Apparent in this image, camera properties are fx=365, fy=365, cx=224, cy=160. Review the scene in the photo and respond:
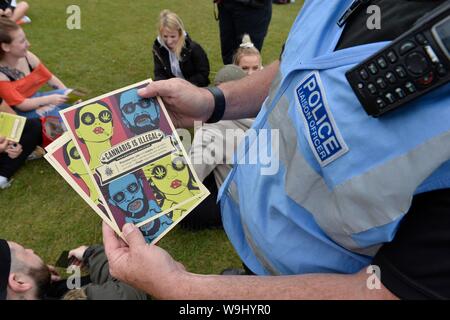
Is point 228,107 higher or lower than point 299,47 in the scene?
lower

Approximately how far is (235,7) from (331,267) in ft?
11.5

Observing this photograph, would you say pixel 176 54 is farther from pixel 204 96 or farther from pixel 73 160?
pixel 73 160

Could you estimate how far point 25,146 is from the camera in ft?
10.5

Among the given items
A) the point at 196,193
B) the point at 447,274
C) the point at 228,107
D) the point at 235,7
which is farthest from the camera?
the point at 235,7

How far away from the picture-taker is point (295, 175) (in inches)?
32.4

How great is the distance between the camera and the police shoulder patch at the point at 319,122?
72cm

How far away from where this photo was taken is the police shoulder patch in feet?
2.35

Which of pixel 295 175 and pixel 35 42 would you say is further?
pixel 35 42

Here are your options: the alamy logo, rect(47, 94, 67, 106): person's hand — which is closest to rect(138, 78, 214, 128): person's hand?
rect(47, 94, 67, 106): person's hand

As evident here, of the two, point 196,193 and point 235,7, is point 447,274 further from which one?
point 235,7

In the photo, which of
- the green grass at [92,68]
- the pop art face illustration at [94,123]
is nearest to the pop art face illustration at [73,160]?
the pop art face illustration at [94,123]

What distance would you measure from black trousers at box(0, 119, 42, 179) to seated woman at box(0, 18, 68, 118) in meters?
0.20

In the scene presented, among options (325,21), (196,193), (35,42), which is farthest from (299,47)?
(35,42)

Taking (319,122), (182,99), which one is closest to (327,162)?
(319,122)
